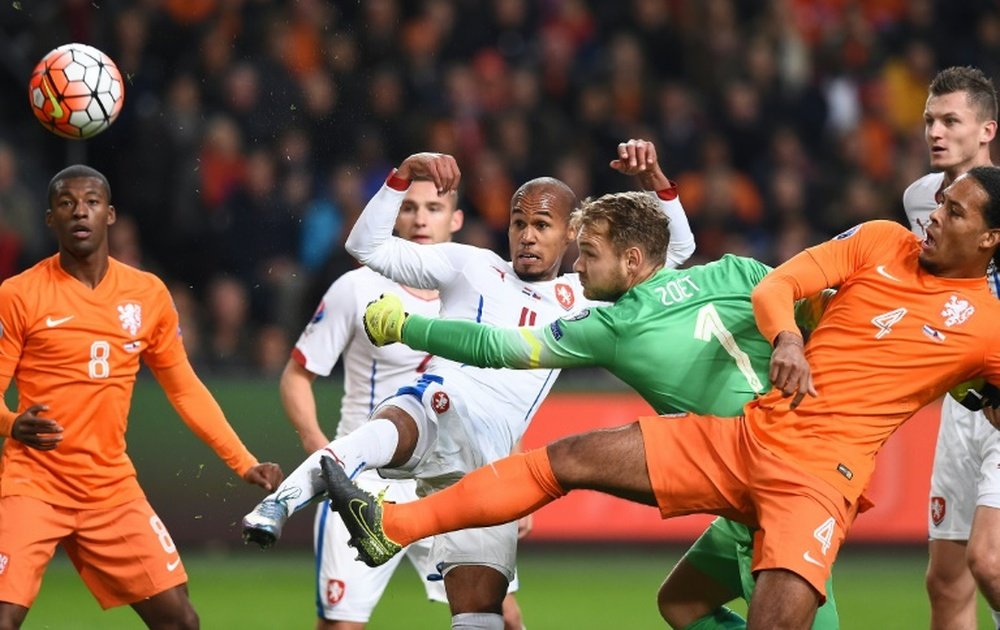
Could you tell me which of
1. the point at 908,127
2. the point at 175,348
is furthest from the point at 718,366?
the point at 908,127

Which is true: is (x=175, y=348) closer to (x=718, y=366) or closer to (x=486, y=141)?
(x=718, y=366)

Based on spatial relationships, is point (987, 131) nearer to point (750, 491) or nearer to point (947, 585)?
point (947, 585)

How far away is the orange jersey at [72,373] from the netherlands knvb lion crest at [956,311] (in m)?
3.50

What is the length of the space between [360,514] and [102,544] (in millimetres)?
1583

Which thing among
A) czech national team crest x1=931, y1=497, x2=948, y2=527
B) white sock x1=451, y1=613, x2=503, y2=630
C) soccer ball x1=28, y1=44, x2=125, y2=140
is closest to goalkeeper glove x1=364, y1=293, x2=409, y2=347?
white sock x1=451, y1=613, x2=503, y2=630

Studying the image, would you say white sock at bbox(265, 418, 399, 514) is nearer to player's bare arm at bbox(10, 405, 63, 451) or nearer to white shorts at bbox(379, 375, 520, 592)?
white shorts at bbox(379, 375, 520, 592)

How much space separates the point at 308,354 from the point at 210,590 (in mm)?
3487

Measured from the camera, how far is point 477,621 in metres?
6.75

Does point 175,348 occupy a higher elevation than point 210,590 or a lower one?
higher

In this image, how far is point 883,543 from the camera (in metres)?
12.4

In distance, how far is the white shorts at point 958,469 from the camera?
24.0 feet

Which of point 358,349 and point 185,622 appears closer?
point 185,622

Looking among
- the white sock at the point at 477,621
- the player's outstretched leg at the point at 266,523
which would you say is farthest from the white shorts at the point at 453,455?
the player's outstretched leg at the point at 266,523

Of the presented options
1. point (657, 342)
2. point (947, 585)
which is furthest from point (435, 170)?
point (947, 585)
